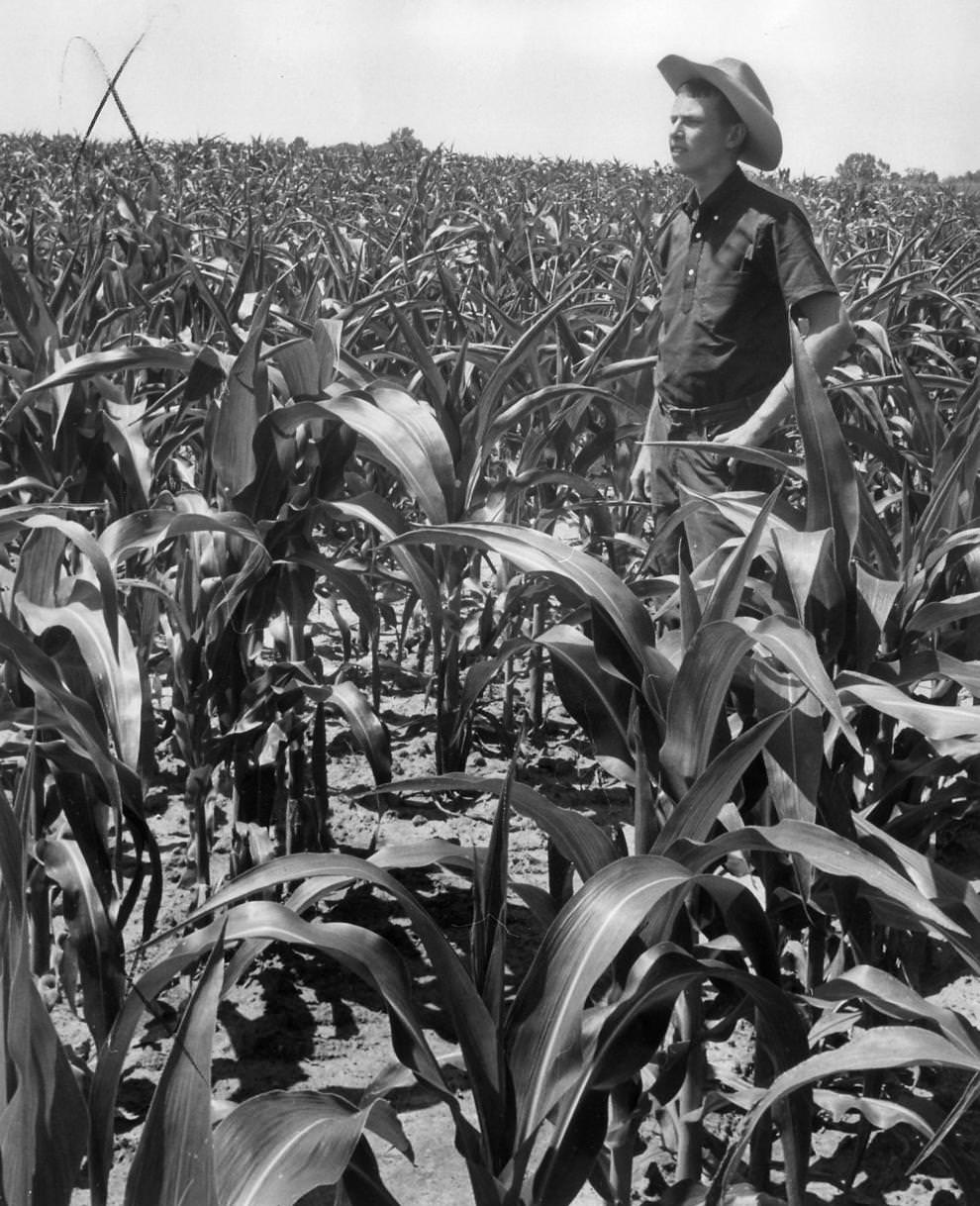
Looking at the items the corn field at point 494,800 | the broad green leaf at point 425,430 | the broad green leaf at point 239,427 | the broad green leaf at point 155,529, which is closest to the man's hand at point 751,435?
the corn field at point 494,800

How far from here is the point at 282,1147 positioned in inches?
39.9

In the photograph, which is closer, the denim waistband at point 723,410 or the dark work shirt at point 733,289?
the dark work shirt at point 733,289

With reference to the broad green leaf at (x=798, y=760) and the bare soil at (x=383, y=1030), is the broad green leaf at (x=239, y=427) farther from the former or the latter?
the broad green leaf at (x=798, y=760)

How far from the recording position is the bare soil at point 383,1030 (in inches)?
65.6

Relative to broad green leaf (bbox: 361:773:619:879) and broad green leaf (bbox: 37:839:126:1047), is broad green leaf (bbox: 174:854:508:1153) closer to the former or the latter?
broad green leaf (bbox: 361:773:619:879)

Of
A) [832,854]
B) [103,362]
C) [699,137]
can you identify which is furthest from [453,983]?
[699,137]

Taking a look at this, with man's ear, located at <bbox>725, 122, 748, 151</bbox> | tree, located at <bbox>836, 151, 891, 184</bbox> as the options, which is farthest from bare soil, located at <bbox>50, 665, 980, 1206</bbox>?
tree, located at <bbox>836, 151, 891, 184</bbox>

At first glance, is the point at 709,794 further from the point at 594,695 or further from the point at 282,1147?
the point at 282,1147

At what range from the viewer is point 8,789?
248 cm

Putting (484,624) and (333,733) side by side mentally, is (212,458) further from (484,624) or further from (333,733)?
(333,733)

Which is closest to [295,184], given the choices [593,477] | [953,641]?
[593,477]

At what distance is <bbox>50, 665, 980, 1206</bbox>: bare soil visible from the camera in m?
1.67

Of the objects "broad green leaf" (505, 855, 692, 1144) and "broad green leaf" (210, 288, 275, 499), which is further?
"broad green leaf" (210, 288, 275, 499)

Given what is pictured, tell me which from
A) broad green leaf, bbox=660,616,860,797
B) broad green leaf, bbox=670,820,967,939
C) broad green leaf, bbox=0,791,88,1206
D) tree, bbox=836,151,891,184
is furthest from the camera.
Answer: tree, bbox=836,151,891,184
